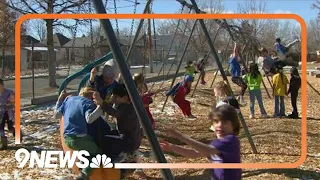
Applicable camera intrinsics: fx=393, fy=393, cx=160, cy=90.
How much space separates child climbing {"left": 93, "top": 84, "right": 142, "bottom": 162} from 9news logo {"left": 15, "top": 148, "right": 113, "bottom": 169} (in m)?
0.17

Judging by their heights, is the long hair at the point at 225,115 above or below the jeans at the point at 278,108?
above

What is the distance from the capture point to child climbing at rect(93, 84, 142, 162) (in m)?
3.34

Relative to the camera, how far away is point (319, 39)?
109ft

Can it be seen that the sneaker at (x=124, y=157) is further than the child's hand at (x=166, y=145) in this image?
Yes

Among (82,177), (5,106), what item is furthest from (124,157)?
(5,106)

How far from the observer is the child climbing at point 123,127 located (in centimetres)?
334

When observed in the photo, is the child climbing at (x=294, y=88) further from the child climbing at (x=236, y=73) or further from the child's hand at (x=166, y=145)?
the child's hand at (x=166, y=145)

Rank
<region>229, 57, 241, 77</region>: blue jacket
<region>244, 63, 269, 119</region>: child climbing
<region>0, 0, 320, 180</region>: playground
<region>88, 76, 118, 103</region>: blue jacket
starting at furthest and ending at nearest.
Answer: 1. <region>229, 57, 241, 77</region>: blue jacket
2. <region>244, 63, 269, 119</region>: child climbing
3. <region>88, 76, 118, 103</region>: blue jacket
4. <region>0, 0, 320, 180</region>: playground

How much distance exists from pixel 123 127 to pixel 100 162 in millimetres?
404

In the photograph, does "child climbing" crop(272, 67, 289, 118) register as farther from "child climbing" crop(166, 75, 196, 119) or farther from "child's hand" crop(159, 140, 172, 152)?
"child's hand" crop(159, 140, 172, 152)

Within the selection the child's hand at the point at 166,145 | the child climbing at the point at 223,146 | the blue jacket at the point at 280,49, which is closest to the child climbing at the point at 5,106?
the child's hand at the point at 166,145

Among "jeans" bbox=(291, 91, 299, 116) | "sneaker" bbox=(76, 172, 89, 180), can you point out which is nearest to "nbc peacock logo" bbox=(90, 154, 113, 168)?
"sneaker" bbox=(76, 172, 89, 180)

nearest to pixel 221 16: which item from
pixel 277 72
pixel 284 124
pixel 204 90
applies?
pixel 284 124

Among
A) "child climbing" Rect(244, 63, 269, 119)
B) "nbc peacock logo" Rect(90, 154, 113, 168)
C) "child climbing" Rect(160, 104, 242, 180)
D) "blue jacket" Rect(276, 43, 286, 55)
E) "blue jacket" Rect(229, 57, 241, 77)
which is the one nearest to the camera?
"child climbing" Rect(160, 104, 242, 180)
